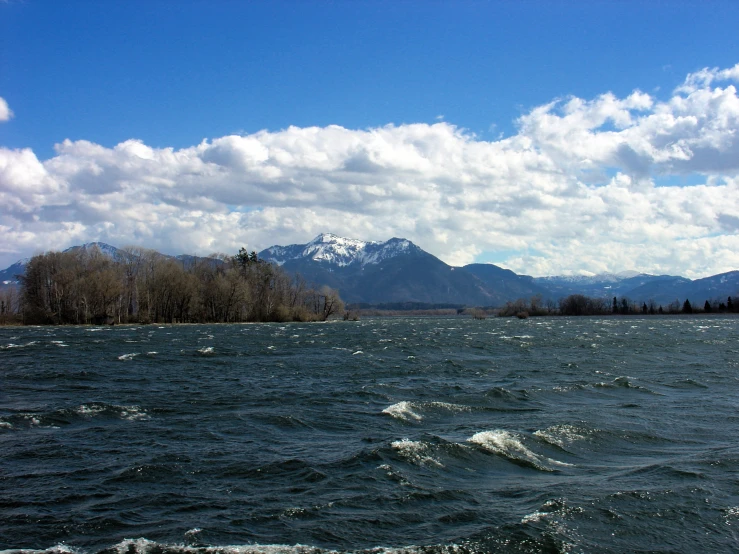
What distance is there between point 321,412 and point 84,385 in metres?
15.8

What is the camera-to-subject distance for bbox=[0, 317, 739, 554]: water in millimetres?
12438

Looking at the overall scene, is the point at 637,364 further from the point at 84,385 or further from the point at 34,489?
the point at 34,489

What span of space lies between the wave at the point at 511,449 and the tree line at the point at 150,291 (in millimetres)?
113350

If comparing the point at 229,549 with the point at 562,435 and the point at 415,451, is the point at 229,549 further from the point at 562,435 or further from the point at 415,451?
the point at 562,435

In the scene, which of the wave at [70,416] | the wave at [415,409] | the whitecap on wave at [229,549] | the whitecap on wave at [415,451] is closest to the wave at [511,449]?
the whitecap on wave at [415,451]

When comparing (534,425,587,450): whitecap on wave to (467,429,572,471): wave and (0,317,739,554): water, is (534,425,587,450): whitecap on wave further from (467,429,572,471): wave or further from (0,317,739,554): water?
(467,429,572,471): wave

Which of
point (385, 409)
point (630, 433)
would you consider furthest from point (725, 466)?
point (385, 409)

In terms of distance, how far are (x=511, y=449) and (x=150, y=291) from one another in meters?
125

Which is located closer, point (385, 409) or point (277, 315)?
point (385, 409)

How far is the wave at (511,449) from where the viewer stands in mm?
17969

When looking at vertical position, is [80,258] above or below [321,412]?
above

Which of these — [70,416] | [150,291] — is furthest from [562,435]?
[150,291]

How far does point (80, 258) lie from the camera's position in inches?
5468

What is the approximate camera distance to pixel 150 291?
13100 centimetres
